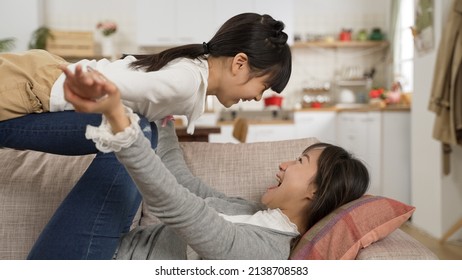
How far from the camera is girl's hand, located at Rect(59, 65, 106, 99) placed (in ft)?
2.22

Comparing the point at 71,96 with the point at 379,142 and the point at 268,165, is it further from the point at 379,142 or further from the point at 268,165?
the point at 379,142

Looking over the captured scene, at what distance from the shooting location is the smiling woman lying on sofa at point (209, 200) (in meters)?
0.77

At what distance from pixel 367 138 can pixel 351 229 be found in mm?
3215

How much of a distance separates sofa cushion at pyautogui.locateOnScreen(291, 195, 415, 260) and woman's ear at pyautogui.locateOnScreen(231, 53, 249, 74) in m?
A: 0.38

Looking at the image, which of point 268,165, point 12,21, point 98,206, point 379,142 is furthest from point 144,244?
point 12,21

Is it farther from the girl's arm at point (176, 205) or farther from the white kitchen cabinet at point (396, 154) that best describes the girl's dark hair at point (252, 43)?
the white kitchen cabinet at point (396, 154)

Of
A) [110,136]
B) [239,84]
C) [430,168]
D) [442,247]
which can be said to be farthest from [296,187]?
[430,168]

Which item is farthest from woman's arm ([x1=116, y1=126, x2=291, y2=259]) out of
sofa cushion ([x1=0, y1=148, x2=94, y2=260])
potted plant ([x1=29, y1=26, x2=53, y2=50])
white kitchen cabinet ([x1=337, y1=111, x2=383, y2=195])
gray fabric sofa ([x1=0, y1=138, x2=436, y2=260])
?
potted plant ([x1=29, y1=26, x2=53, y2=50])

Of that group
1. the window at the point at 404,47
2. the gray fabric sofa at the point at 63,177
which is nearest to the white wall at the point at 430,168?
the window at the point at 404,47

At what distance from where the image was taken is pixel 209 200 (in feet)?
4.07

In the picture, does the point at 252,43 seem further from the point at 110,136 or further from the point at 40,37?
the point at 40,37

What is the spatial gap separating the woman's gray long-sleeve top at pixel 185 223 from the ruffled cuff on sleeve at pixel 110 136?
2 centimetres

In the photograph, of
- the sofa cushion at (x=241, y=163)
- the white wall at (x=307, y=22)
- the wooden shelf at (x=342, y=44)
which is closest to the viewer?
the sofa cushion at (x=241, y=163)

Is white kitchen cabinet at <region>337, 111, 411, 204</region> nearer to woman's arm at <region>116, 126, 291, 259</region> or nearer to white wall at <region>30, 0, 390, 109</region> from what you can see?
white wall at <region>30, 0, 390, 109</region>
